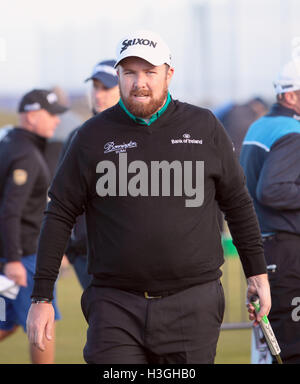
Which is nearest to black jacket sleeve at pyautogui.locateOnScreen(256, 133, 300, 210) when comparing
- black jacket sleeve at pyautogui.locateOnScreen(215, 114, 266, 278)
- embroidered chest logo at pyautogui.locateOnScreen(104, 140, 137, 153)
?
black jacket sleeve at pyautogui.locateOnScreen(215, 114, 266, 278)

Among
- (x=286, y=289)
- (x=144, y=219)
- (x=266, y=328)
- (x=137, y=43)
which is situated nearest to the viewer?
(x=144, y=219)

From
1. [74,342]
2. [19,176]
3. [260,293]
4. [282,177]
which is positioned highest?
[282,177]

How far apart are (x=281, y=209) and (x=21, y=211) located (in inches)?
88.2

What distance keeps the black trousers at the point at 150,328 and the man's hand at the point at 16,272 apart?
2.66 metres

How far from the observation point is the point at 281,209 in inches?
224

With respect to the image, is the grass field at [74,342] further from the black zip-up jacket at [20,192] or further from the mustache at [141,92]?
the mustache at [141,92]

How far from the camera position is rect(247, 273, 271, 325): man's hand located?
4289 mm

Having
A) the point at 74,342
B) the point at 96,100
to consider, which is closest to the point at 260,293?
the point at 96,100

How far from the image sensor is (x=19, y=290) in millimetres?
6773

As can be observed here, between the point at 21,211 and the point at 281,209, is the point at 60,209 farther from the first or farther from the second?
the point at 21,211

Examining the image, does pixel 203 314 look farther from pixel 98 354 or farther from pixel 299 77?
pixel 299 77

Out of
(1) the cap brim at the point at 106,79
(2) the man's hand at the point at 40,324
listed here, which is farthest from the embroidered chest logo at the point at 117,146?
(1) the cap brim at the point at 106,79

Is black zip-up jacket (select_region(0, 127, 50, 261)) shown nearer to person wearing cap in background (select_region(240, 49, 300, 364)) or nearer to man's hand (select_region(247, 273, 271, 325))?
person wearing cap in background (select_region(240, 49, 300, 364))
